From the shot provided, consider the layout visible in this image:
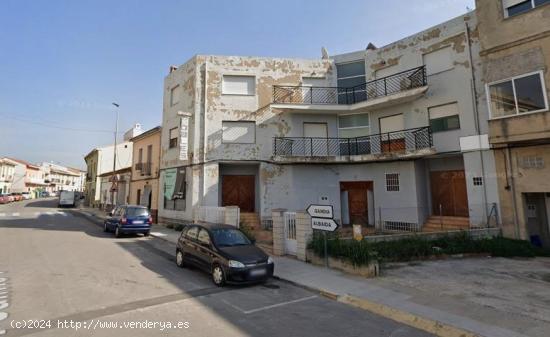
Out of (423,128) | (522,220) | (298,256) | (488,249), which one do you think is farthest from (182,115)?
(522,220)

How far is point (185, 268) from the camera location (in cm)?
926

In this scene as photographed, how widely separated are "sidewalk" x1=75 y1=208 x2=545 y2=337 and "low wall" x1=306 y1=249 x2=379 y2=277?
24 centimetres

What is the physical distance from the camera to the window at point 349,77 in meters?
18.0

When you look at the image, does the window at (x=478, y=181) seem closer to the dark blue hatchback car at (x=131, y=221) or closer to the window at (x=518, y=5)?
the window at (x=518, y=5)

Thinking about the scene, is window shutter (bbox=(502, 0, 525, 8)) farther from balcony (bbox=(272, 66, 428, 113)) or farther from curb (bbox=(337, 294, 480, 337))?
curb (bbox=(337, 294, 480, 337))

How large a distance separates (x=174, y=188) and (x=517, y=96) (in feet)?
59.0

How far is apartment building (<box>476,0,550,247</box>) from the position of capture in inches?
439

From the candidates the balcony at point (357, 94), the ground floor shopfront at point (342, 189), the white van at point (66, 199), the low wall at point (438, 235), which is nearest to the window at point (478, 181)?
the ground floor shopfront at point (342, 189)

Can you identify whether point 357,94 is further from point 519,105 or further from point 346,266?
point 346,266

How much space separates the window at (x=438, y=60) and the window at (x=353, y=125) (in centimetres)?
403

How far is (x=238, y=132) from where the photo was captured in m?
17.4

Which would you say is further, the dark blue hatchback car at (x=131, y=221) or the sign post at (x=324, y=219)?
the dark blue hatchback car at (x=131, y=221)

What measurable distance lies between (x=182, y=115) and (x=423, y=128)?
1330 centimetres

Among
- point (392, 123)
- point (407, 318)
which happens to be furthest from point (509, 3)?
point (407, 318)
